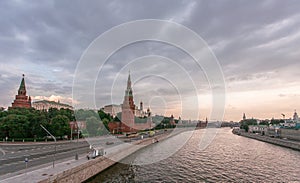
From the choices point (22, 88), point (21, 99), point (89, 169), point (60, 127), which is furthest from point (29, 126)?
point (22, 88)

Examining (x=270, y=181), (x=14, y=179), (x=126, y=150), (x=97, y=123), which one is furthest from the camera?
(x=97, y=123)

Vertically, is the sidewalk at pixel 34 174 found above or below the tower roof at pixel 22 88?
below

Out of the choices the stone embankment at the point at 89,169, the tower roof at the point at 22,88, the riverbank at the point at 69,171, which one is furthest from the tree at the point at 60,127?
the tower roof at the point at 22,88

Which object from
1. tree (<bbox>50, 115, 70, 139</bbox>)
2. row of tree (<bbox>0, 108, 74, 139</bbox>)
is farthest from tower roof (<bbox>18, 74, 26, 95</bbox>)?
tree (<bbox>50, 115, 70, 139</bbox>)

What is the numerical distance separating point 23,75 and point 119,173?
6196 cm

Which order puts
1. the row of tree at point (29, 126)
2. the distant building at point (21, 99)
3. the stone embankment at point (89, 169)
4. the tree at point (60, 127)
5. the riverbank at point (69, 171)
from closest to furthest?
the riverbank at point (69, 171) → the stone embankment at point (89, 169) → the row of tree at point (29, 126) → the tree at point (60, 127) → the distant building at point (21, 99)

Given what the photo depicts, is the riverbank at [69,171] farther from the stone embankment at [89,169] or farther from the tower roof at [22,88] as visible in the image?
the tower roof at [22,88]

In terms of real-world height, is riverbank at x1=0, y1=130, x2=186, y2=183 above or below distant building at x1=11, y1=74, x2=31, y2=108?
below

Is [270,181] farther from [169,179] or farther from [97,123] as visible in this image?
[97,123]

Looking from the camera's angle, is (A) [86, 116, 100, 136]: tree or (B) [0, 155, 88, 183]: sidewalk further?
(A) [86, 116, 100, 136]: tree

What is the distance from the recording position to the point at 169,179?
2356 cm

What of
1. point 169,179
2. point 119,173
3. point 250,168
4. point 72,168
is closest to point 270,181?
point 250,168

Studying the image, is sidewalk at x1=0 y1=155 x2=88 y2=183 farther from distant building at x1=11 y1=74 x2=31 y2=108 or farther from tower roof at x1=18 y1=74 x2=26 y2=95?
tower roof at x1=18 y1=74 x2=26 y2=95

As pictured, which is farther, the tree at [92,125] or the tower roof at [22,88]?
the tower roof at [22,88]
